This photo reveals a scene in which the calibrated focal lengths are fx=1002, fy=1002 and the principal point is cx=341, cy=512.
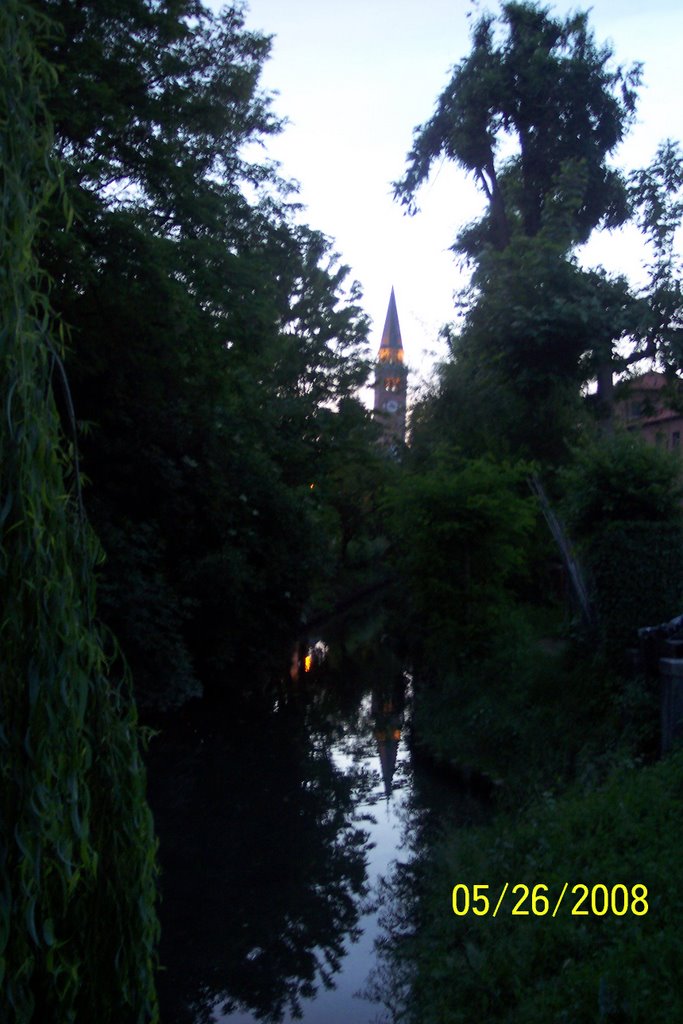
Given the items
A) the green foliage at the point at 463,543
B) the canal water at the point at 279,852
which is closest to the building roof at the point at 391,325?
the canal water at the point at 279,852

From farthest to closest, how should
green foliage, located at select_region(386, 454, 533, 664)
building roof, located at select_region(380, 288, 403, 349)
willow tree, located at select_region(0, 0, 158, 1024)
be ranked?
1. building roof, located at select_region(380, 288, 403, 349)
2. green foliage, located at select_region(386, 454, 533, 664)
3. willow tree, located at select_region(0, 0, 158, 1024)

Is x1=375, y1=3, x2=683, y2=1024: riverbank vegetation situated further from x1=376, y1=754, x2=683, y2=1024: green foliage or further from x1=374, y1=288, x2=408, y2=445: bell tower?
x1=374, y1=288, x2=408, y2=445: bell tower

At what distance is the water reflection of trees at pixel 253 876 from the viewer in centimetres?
802

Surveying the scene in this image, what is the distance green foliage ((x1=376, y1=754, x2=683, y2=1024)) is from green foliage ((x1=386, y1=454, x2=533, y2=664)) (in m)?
7.75

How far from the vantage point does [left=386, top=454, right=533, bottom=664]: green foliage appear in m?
16.8

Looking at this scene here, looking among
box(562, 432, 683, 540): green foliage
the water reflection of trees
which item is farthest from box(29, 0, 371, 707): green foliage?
box(562, 432, 683, 540): green foliage

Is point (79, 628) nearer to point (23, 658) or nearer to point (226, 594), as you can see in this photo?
point (23, 658)

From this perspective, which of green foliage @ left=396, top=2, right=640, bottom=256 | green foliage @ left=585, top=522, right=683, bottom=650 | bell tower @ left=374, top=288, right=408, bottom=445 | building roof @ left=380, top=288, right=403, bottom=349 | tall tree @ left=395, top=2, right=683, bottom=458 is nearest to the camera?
green foliage @ left=585, top=522, right=683, bottom=650

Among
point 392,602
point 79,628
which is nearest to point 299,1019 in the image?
point 79,628

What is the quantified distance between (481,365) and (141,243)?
12235 mm

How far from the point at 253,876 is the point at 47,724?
745cm

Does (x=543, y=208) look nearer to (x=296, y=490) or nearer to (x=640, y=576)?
(x=296, y=490)

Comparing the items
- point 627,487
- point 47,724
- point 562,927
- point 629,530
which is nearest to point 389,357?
point 627,487

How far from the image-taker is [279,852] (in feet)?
37.2
